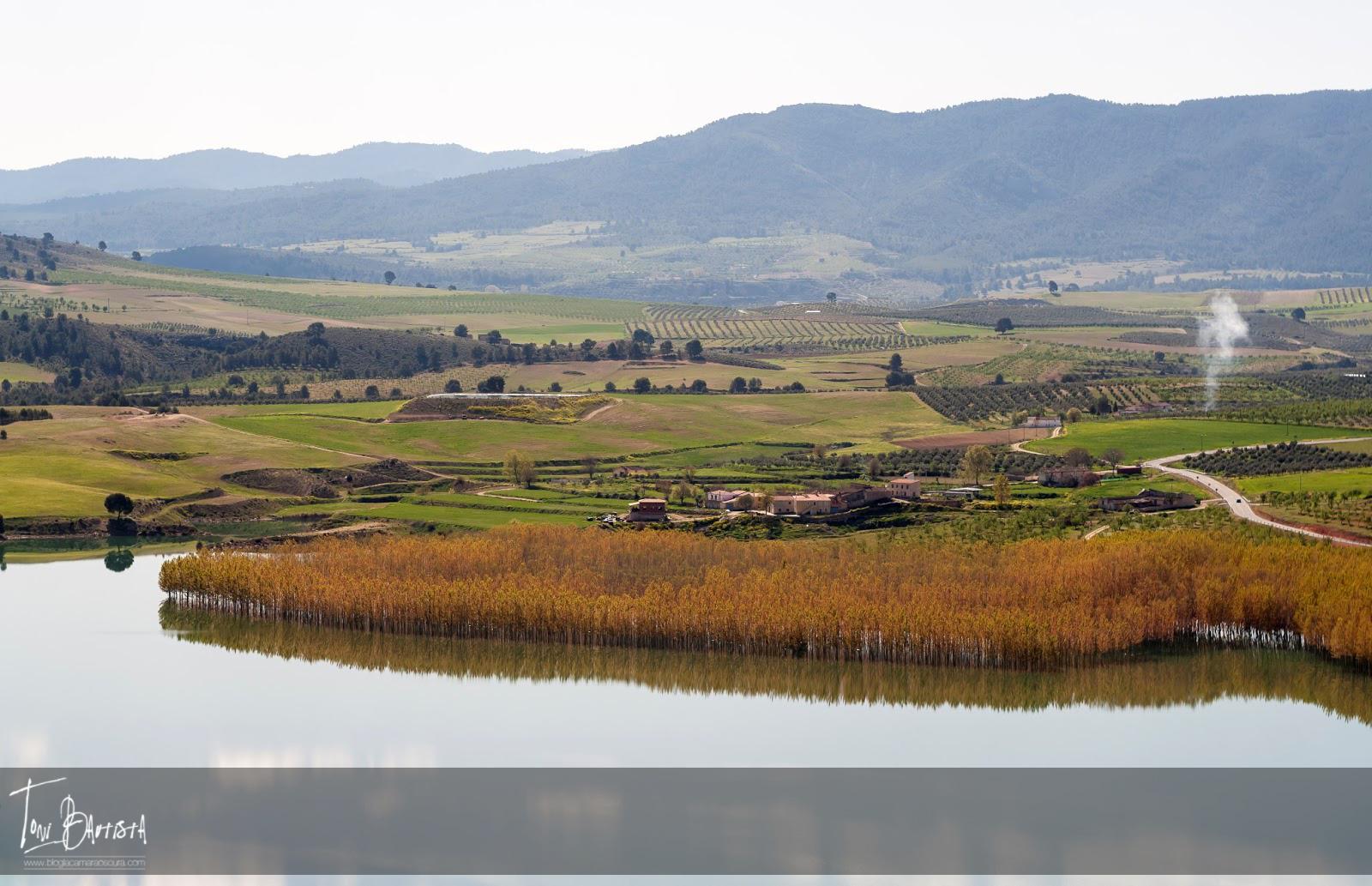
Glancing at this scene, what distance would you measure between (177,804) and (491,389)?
4268 inches

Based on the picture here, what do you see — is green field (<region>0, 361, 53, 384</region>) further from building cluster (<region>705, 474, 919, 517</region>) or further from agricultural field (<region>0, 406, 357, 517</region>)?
building cluster (<region>705, 474, 919, 517</region>)

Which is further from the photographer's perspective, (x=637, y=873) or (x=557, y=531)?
(x=557, y=531)

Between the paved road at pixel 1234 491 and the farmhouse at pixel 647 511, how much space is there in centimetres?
2650

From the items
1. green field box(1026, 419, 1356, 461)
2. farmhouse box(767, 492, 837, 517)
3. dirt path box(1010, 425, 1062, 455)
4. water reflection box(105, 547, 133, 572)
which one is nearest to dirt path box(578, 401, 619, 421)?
dirt path box(1010, 425, 1062, 455)

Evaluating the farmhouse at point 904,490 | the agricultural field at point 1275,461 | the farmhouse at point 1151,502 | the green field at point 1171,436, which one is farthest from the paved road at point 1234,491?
the farmhouse at point 904,490

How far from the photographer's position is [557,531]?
267 feet

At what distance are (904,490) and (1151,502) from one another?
12144 millimetres

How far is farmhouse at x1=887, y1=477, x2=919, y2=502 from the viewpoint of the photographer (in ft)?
307

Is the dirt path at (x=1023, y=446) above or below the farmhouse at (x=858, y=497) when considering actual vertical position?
above

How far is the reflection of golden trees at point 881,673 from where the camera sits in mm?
56469

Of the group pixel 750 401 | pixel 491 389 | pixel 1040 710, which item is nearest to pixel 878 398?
pixel 750 401

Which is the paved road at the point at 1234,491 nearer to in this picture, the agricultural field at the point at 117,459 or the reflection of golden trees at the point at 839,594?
the reflection of golden trees at the point at 839,594

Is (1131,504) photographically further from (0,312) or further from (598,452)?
(0,312)

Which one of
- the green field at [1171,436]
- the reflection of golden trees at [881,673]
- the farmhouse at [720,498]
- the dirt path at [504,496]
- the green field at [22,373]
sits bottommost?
the reflection of golden trees at [881,673]
